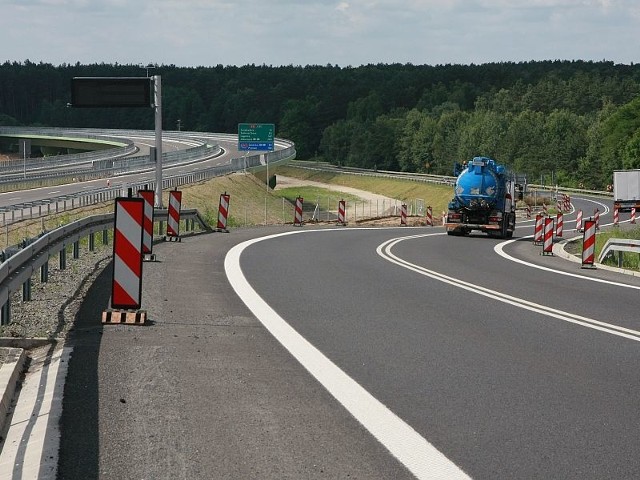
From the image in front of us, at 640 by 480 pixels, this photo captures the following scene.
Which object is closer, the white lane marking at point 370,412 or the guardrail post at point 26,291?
the white lane marking at point 370,412

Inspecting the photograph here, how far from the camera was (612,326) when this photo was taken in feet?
38.4

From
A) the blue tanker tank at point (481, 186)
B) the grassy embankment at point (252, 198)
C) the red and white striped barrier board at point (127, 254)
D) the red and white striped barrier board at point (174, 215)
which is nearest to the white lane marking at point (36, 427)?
the red and white striped barrier board at point (127, 254)

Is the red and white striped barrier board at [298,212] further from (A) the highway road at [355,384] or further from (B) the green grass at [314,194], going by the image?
(B) the green grass at [314,194]

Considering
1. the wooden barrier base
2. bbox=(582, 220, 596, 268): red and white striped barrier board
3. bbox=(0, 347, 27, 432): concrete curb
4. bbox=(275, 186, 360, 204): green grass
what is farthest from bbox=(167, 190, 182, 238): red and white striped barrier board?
bbox=(275, 186, 360, 204): green grass

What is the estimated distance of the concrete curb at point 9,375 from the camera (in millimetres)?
6870

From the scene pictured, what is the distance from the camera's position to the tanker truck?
38906 mm

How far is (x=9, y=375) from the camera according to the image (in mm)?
7746

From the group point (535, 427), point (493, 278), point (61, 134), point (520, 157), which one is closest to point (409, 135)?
point (520, 157)

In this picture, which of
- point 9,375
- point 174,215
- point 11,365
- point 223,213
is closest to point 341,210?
point 223,213

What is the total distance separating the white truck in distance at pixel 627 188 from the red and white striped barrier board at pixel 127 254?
5752 cm

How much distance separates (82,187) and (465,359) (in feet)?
212

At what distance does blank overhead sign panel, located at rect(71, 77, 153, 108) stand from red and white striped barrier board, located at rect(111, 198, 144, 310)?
24.5 metres

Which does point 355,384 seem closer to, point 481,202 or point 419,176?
point 481,202

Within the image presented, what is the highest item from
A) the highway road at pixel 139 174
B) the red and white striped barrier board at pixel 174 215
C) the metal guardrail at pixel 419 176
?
the red and white striped barrier board at pixel 174 215
